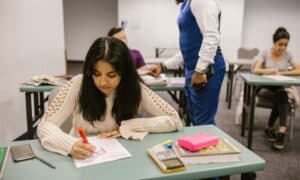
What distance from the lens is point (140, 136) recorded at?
135 cm

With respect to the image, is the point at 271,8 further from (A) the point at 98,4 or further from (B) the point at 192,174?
(B) the point at 192,174

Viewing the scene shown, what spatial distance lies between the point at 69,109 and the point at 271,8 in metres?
7.06

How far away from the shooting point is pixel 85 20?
8.23m

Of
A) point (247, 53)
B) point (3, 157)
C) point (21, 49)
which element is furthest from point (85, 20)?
point (3, 157)

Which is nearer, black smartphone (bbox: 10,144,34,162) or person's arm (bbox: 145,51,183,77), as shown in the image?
black smartphone (bbox: 10,144,34,162)

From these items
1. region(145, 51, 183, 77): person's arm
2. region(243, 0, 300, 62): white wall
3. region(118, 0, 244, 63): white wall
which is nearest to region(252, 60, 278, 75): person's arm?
region(145, 51, 183, 77): person's arm

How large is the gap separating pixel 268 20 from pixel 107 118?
22.8 feet

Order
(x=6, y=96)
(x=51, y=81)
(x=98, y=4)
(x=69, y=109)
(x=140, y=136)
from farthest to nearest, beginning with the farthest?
(x=98, y=4)
(x=6, y=96)
(x=51, y=81)
(x=69, y=109)
(x=140, y=136)

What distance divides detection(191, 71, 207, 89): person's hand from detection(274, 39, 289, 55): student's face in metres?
1.58

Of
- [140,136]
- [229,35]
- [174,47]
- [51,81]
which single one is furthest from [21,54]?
[229,35]

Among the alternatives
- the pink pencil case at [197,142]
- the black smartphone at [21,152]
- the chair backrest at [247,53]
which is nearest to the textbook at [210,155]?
the pink pencil case at [197,142]

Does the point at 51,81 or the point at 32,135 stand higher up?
the point at 51,81

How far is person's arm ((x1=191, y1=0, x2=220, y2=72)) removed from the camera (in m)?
1.91

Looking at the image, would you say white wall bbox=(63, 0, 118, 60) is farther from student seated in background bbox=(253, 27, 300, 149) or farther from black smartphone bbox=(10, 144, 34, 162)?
black smartphone bbox=(10, 144, 34, 162)
